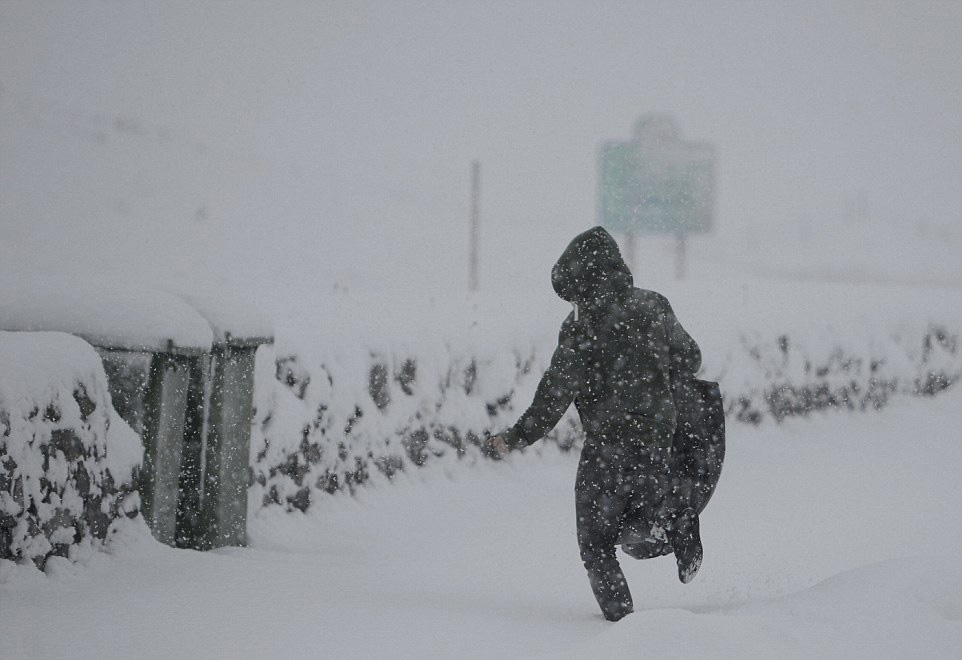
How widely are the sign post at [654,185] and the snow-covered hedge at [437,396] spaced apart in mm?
10127

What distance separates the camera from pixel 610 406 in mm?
3695

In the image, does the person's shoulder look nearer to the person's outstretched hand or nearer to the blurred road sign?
the person's outstretched hand

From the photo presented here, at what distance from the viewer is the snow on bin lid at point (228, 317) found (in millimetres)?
4656

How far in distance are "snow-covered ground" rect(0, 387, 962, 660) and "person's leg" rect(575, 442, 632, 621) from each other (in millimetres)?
148

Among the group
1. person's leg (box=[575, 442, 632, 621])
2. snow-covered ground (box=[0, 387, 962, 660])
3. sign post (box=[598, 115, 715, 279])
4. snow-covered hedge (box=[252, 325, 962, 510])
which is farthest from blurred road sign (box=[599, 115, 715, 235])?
person's leg (box=[575, 442, 632, 621])

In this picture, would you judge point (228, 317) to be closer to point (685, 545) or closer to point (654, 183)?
point (685, 545)

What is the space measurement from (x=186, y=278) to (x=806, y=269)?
40.2m

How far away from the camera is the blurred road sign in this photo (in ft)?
66.2

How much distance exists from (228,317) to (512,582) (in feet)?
6.66

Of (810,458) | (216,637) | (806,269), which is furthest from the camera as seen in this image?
(806,269)

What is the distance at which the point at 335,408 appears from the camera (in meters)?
5.98

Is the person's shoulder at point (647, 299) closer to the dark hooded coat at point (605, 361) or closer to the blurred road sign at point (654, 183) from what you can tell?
the dark hooded coat at point (605, 361)

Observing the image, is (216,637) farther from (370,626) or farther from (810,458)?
(810,458)

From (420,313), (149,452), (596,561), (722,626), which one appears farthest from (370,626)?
Answer: (420,313)
